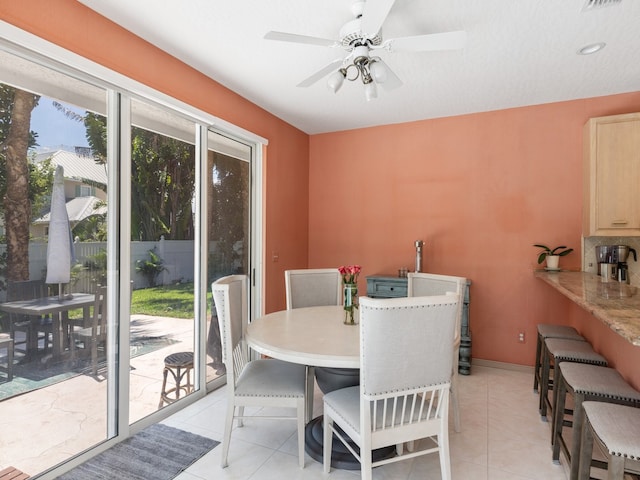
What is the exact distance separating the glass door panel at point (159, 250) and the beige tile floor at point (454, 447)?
373 mm

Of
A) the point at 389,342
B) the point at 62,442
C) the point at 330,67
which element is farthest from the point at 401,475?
the point at 330,67

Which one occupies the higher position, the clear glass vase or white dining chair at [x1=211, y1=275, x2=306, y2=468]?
the clear glass vase

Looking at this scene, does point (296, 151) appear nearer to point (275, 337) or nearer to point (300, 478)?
point (275, 337)

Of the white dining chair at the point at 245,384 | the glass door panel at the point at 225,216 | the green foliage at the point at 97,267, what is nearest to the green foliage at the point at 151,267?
the green foliage at the point at 97,267

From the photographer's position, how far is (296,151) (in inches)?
173

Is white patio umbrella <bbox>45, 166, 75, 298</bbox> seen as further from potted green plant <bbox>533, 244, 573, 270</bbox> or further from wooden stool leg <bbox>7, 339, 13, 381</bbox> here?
potted green plant <bbox>533, 244, 573, 270</bbox>

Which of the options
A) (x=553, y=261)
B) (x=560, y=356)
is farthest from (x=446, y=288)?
(x=553, y=261)

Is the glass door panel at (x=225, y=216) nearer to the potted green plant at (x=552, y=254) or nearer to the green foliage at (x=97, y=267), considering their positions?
the green foliage at (x=97, y=267)

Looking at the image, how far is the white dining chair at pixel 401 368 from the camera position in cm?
159

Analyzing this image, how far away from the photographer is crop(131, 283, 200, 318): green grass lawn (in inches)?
101

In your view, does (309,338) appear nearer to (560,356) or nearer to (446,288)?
(446,288)

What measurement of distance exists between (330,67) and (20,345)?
228cm

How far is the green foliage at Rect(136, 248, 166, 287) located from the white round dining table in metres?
0.86

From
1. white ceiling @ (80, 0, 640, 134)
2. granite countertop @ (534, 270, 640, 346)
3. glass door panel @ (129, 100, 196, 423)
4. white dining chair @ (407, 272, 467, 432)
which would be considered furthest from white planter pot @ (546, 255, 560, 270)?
glass door panel @ (129, 100, 196, 423)
